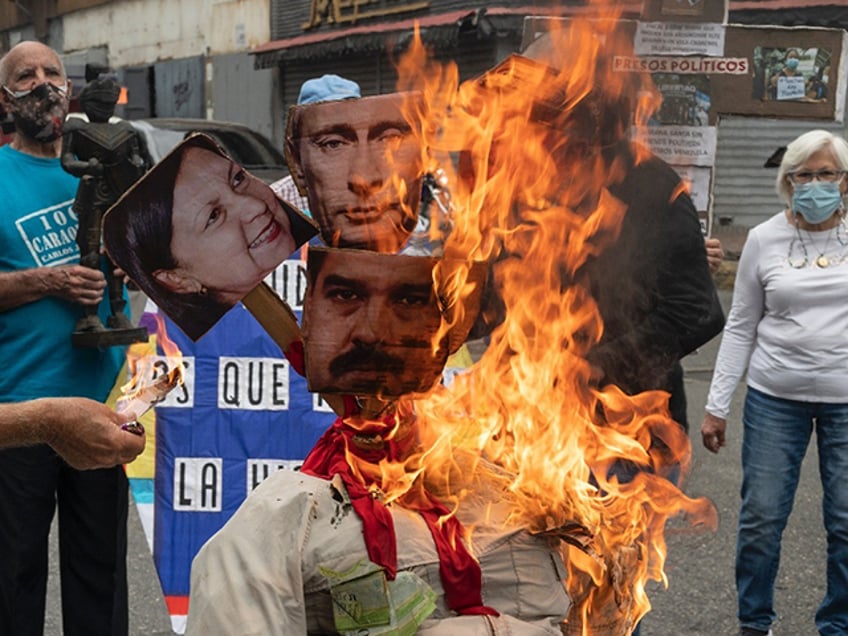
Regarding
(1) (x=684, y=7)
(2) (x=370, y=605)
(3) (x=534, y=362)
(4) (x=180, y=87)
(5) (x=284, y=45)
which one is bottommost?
(2) (x=370, y=605)

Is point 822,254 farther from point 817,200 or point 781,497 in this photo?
point 781,497

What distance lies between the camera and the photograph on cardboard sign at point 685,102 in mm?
3910

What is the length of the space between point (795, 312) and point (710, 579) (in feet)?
5.11

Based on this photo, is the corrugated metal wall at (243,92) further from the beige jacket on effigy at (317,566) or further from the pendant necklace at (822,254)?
the beige jacket on effigy at (317,566)

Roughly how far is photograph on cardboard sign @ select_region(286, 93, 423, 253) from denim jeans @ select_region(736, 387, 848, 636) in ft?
7.94

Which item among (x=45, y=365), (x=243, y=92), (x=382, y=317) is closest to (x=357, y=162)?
(x=382, y=317)

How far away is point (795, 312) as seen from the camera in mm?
4039

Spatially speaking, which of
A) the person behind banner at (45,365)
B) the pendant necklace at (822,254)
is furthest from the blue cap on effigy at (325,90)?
the pendant necklace at (822,254)

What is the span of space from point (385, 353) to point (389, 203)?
31 centimetres

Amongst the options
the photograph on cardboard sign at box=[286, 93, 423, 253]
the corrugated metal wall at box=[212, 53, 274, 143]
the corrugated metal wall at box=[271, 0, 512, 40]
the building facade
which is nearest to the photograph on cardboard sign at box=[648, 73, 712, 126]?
the photograph on cardboard sign at box=[286, 93, 423, 253]

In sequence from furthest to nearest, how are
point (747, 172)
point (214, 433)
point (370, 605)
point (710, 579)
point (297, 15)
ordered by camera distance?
point (297, 15) → point (747, 172) → point (710, 579) → point (214, 433) → point (370, 605)

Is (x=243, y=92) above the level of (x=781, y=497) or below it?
above

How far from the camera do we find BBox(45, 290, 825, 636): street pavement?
176 inches

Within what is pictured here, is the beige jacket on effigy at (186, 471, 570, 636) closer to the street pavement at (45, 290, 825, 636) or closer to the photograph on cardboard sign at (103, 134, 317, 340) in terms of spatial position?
the photograph on cardboard sign at (103, 134, 317, 340)
